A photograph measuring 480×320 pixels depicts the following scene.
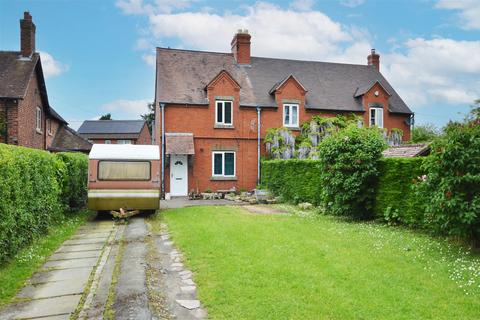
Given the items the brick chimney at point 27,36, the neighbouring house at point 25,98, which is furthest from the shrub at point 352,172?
the brick chimney at point 27,36

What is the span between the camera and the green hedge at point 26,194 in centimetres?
798

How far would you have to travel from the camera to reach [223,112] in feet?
86.2

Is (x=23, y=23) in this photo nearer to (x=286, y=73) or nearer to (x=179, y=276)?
(x=286, y=73)

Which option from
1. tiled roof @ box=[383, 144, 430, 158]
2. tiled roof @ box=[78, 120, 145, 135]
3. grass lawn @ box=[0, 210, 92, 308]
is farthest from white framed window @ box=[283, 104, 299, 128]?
tiled roof @ box=[78, 120, 145, 135]

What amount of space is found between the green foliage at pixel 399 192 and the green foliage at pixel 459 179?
1.93 m

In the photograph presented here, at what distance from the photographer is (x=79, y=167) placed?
57.2ft

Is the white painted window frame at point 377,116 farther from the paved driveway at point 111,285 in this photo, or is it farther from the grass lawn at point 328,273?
the paved driveway at point 111,285

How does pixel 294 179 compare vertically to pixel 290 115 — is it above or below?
below

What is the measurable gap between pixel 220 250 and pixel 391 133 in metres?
22.4

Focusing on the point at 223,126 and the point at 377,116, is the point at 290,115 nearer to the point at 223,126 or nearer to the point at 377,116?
the point at 223,126

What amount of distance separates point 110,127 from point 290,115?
4967 centimetres

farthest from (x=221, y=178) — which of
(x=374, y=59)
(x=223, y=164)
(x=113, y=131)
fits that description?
(x=113, y=131)

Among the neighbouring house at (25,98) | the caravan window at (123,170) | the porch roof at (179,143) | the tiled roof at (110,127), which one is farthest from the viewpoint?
the tiled roof at (110,127)

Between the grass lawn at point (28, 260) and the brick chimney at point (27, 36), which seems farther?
the brick chimney at point (27, 36)
